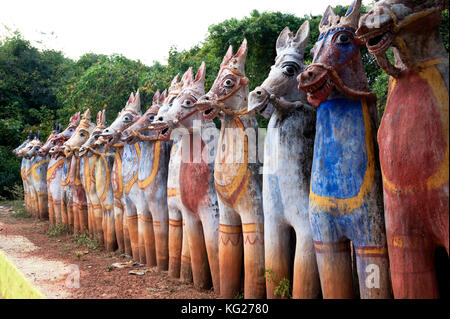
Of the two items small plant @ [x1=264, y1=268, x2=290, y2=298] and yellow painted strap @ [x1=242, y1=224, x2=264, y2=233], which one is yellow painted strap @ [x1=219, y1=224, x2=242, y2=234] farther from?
small plant @ [x1=264, y1=268, x2=290, y2=298]

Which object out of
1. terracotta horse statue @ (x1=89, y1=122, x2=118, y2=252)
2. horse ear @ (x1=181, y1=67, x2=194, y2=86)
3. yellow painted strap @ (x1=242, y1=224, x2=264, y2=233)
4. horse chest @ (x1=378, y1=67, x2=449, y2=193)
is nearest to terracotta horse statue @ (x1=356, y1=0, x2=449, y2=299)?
horse chest @ (x1=378, y1=67, x2=449, y2=193)

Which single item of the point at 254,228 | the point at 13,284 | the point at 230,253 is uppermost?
the point at 254,228

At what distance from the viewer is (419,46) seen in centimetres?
267

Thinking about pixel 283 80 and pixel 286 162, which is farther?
pixel 283 80

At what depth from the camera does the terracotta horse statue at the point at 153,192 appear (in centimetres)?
620

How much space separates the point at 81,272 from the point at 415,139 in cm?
555

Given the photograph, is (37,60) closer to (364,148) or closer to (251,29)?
(251,29)

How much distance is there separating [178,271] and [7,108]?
686 inches

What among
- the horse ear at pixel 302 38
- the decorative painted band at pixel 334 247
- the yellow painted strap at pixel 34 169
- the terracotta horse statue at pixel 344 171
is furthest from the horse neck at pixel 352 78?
the yellow painted strap at pixel 34 169

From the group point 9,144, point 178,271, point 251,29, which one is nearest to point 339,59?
point 178,271

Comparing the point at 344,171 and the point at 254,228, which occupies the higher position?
the point at 344,171

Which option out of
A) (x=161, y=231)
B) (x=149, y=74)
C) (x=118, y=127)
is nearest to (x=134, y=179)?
(x=161, y=231)

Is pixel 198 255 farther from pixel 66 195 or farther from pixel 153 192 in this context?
pixel 66 195
